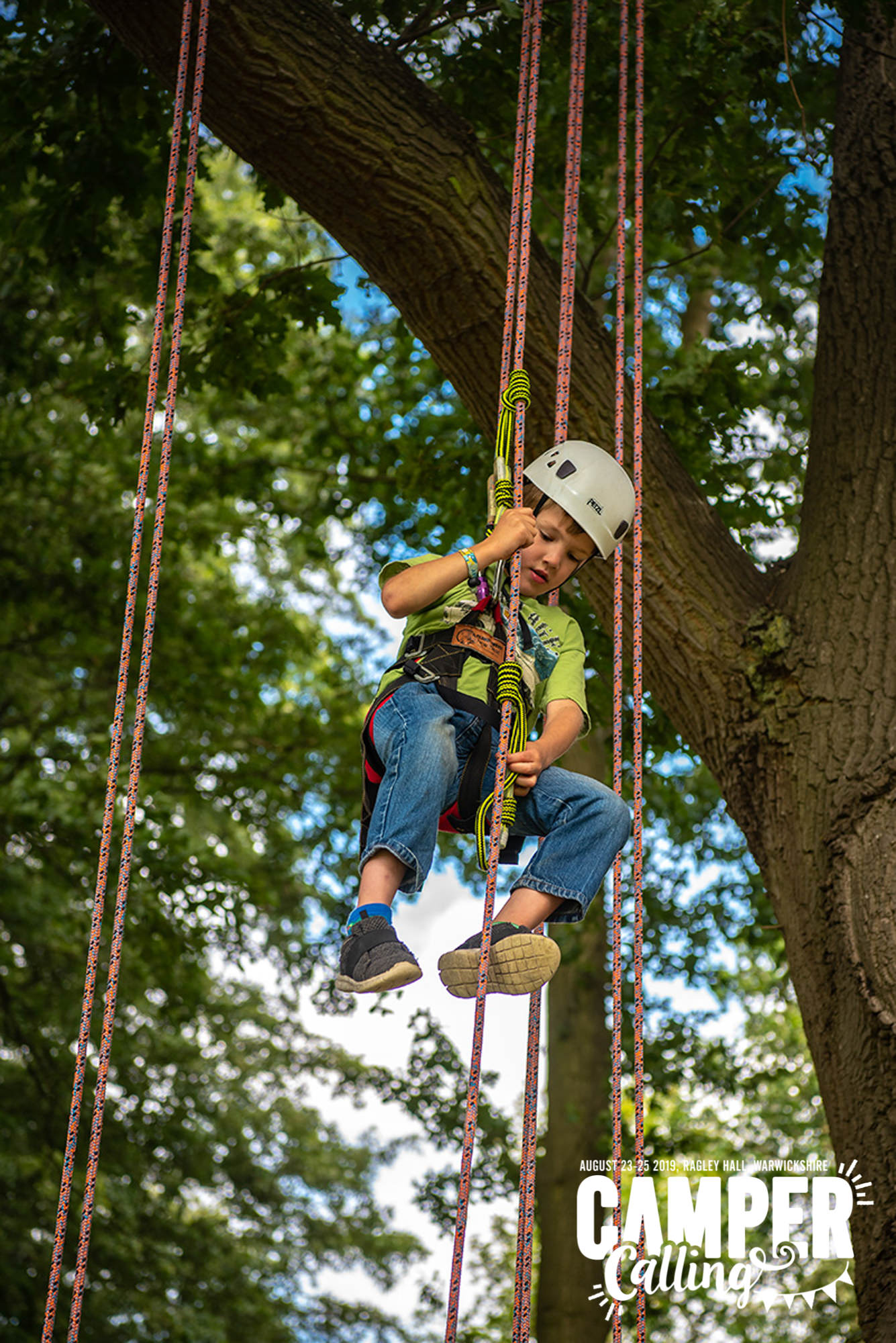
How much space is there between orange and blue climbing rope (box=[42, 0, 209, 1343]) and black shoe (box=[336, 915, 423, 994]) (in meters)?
0.47

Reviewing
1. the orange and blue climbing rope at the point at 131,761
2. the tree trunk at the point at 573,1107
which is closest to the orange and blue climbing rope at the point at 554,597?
the orange and blue climbing rope at the point at 131,761

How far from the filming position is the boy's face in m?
3.46

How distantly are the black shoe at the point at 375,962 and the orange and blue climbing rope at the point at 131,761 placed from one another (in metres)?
0.47

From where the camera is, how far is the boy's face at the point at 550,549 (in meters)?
3.46

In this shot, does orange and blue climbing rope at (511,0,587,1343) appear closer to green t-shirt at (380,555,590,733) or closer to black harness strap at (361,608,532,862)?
green t-shirt at (380,555,590,733)

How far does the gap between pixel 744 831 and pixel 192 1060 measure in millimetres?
9742

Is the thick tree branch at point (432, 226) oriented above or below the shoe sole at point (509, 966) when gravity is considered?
above

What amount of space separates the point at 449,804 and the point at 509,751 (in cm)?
22

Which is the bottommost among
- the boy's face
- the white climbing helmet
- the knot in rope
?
the boy's face

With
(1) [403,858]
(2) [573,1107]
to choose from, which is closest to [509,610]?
(1) [403,858]

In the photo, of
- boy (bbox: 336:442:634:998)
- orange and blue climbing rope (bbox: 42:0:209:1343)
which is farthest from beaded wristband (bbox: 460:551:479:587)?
orange and blue climbing rope (bbox: 42:0:209:1343)

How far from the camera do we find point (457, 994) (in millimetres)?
2979

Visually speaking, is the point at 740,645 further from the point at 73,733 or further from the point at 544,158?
the point at 73,733

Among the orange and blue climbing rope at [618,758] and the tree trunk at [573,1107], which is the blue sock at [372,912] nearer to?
the orange and blue climbing rope at [618,758]
